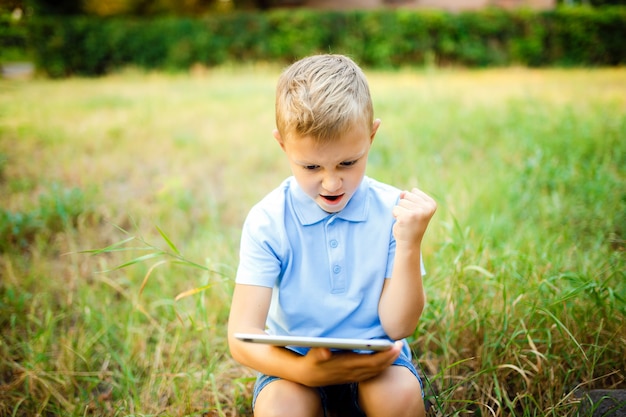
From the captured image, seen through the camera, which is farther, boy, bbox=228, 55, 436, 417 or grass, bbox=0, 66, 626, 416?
grass, bbox=0, 66, 626, 416

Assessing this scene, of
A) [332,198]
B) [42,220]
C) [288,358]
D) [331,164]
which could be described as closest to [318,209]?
[332,198]

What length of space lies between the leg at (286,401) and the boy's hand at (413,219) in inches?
21.1

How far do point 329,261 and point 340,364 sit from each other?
320 millimetres

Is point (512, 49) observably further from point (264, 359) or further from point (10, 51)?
point (264, 359)

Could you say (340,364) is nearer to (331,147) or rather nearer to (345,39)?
(331,147)

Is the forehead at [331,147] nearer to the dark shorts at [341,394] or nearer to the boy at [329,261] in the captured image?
the boy at [329,261]

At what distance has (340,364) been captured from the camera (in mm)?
1226

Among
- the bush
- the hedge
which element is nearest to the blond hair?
the bush

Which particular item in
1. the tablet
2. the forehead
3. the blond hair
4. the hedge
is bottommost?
the tablet

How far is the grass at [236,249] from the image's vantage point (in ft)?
5.64

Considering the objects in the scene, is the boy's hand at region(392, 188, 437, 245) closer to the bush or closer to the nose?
the nose

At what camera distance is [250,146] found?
4578mm

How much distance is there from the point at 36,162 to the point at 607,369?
435 cm

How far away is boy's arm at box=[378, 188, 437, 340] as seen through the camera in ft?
4.24
